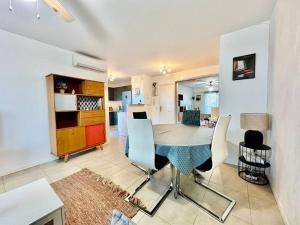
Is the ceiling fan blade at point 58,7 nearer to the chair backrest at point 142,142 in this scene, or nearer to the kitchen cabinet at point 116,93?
the chair backrest at point 142,142

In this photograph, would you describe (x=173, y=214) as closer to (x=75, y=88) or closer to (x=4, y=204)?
(x=4, y=204)

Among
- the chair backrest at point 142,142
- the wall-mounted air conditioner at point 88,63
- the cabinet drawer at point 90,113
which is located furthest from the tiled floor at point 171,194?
the wall-mounted air conditioner at point 88,63

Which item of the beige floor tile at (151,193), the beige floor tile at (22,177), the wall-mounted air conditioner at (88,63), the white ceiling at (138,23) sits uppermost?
the white ceiling at (138,23)

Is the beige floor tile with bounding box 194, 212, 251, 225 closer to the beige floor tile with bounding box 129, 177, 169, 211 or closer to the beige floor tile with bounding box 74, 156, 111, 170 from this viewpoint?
the beige floor tile with bounding box 129, 177, 169, 211

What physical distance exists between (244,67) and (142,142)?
7.04ft

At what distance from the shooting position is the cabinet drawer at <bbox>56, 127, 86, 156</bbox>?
2.60m

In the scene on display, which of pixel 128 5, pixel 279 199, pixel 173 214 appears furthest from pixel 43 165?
pixel 279 199

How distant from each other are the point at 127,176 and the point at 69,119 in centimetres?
195

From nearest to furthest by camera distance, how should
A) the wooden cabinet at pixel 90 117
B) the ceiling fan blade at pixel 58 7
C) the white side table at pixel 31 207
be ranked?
the white side table at pixel 31 207 < the ceiling fan blade at pixel 58 7 < the wooden cabinet at pixel 90 117

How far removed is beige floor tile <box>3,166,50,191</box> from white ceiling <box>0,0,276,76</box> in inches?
92.8

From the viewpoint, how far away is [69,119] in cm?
310

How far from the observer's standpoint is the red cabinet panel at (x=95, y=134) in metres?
3.09

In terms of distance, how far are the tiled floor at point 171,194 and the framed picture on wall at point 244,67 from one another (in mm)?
1593

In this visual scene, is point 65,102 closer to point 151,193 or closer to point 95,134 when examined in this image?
point 95,134
